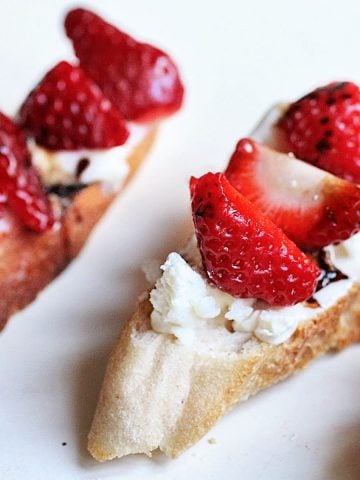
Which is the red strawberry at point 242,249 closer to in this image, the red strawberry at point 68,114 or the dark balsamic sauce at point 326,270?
the dark balsamic sauce at point 326,270

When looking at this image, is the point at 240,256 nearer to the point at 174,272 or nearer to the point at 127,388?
the point at 174,272

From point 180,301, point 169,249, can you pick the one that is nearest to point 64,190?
point 169,249

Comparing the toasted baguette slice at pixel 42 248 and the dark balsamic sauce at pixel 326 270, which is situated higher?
the dark balsamic sauce at pixel 326 270

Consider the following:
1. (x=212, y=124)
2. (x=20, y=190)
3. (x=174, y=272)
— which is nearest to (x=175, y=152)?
(x=212, y=124)

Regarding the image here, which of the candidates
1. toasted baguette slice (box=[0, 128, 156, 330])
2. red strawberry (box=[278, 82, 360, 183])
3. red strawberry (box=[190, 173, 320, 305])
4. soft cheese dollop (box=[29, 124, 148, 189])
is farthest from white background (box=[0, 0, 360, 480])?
red strawberry (box=[278, 82, 360, 183])

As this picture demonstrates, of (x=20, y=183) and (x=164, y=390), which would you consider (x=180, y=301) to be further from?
(x=20, y=183)

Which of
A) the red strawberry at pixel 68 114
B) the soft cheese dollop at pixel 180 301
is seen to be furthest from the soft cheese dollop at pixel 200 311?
the red strawberry at pixel 68 114
